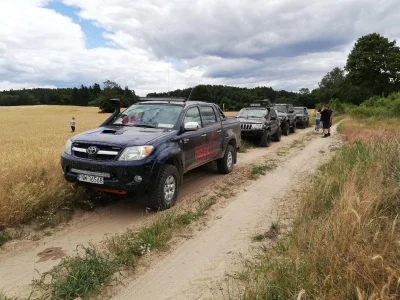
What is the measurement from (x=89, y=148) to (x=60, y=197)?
1.03 meters

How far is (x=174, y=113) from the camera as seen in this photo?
6332 millimetres

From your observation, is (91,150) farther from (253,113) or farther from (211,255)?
(253,113)

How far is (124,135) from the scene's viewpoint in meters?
5.38

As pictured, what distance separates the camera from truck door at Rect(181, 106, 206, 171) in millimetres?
6117

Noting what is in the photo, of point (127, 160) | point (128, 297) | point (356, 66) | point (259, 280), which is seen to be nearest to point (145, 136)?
point (127, 160)

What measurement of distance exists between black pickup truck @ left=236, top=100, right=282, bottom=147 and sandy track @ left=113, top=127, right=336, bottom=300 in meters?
6.89

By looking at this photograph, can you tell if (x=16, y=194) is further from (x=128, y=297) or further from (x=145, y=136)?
(x=128, y=297)

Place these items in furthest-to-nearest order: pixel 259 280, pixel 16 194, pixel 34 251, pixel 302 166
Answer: pixel 302 166
pixel 16 194
pixel 34 251
pixel 259 280

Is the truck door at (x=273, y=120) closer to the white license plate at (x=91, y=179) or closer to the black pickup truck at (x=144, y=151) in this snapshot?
the black pickup truck at (x=144, y=151)

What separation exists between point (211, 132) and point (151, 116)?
1.59 metres

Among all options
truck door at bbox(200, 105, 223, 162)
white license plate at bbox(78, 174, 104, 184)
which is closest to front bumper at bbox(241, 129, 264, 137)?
truck door at bbox(200, 105, 223, 162)

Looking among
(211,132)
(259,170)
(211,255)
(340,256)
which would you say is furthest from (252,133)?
(340,256)

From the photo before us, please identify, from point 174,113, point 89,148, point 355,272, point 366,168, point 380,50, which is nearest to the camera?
point 355,272

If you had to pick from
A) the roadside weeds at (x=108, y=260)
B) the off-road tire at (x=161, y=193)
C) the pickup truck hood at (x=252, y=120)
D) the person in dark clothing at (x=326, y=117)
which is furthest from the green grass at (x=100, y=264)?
the person in dark clothing at (x=326, y=117)
